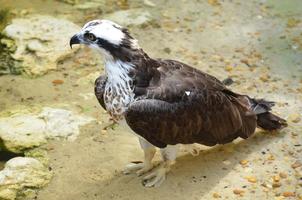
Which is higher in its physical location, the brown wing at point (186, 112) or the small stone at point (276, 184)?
the brown wing at point (186, 112)

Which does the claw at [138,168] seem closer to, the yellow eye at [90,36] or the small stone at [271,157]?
the small stone at [271,157]

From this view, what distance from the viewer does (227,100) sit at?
468 centimetres

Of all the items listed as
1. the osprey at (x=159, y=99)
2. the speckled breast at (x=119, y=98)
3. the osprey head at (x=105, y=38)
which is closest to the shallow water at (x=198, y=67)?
the osprey at (x=159, y=99)

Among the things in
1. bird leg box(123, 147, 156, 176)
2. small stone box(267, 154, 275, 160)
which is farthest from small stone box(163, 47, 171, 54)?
small stone box(267, 154, 275, 160)

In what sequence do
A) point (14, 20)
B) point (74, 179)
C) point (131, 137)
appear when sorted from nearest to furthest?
point (74, 179), point (131, 137), point (14, 20)

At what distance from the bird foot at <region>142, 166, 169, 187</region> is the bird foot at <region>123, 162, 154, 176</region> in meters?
0.09

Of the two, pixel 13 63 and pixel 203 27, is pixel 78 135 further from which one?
pixel 203 27

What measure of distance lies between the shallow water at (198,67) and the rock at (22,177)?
0.12 meters

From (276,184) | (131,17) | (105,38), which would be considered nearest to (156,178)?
(276,184)

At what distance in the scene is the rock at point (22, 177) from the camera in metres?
4.63

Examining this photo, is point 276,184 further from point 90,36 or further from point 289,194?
point 90,36

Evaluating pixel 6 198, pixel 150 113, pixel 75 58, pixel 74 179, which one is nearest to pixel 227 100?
pixel 150 113

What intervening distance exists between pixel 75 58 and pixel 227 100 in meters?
2.62

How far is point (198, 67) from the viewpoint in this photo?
6414 mm
